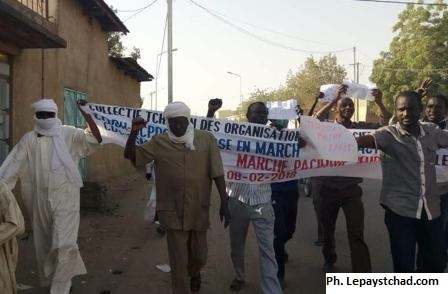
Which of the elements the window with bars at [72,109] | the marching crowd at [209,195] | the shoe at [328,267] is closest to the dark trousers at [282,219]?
the marching crowd at [209,195]

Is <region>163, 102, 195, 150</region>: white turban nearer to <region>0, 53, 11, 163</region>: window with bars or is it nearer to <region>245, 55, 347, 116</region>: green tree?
<region>0, 53, 11, 163</region>: window with bars

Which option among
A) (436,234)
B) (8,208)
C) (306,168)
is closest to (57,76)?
(306,168)

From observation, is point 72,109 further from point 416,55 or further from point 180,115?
point 416,55

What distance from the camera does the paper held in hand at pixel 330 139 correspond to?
4.74 metres

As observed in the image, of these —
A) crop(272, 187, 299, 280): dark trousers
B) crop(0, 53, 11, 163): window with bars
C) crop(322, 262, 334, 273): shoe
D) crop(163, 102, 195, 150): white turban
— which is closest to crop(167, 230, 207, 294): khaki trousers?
crop(163, 102, 195, 150): white turban

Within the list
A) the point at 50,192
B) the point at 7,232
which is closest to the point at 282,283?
the point at 50,192

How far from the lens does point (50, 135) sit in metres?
5.10

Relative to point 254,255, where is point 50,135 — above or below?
above

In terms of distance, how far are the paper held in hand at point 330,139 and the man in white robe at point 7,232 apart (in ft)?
8.50

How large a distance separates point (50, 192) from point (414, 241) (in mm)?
3270

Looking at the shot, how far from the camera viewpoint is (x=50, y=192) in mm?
5008

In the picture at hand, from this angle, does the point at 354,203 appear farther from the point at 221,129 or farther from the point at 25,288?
the point at 25,288

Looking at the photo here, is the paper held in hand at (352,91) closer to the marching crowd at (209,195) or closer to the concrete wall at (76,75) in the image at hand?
the marching crowd at (209,195)

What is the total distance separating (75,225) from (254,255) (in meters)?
2.49
